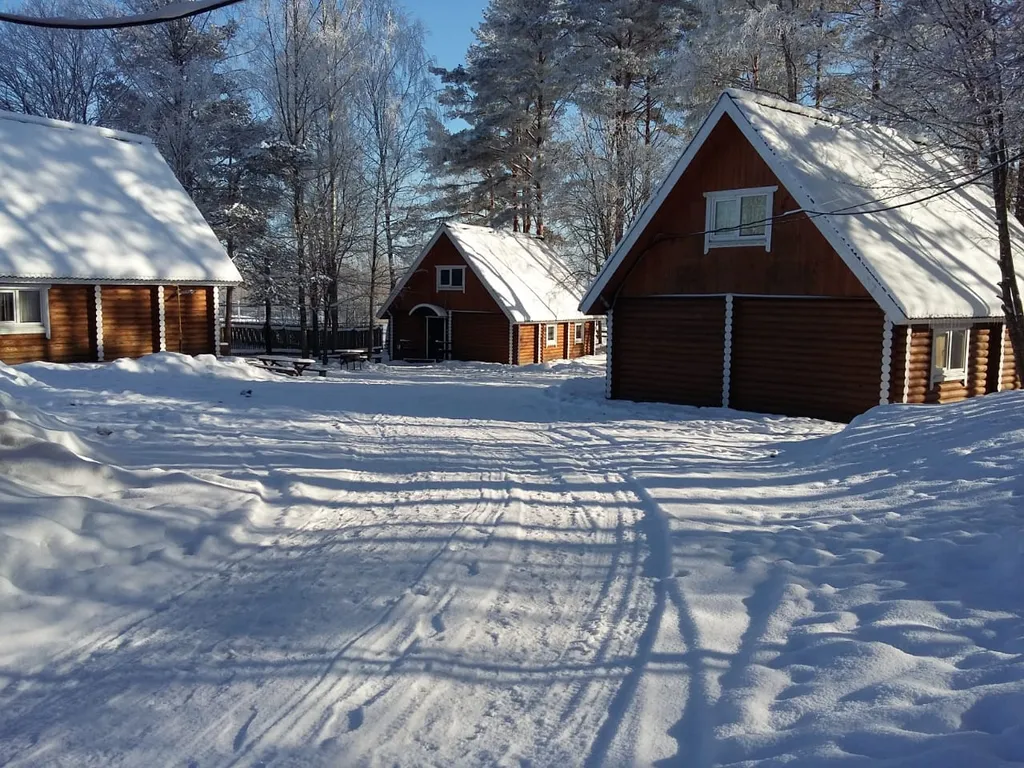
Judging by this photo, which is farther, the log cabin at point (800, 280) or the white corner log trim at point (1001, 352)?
the white corner log trim at point (1001, 352)

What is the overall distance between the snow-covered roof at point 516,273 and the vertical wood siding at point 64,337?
1411cm

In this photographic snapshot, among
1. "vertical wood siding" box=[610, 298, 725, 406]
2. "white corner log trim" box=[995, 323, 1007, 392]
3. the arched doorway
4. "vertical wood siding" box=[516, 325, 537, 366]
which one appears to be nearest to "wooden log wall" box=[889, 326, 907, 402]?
"vertical wood siding" box=[610, 298, 725, 406]

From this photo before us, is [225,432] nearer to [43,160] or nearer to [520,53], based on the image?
[43,160]

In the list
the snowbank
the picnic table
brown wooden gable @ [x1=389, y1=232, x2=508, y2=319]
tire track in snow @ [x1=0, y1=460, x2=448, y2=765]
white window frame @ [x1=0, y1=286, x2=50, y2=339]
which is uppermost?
brown wooden gable @ [x1=389, y1=232, x2=508, y2=319]

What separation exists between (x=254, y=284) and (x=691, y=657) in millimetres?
34828

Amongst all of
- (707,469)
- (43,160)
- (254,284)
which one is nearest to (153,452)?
(707,469)

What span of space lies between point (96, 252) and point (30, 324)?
2.54 meters

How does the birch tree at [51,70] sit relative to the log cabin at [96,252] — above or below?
above

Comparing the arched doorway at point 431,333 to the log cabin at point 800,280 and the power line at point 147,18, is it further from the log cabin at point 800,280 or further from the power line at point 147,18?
the power line at point 147,18

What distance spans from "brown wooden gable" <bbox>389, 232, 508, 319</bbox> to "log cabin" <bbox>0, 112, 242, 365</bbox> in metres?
10.4

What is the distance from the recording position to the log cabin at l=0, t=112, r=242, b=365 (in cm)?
1984

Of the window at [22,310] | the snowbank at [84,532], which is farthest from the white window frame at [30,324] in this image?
the snowbank at [84,532]

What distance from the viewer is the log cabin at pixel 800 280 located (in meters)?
14.7

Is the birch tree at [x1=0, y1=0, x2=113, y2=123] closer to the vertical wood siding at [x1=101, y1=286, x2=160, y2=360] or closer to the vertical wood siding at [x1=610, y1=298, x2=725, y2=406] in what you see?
the vertical wood siding at [x1=101, y1=286, x2=160, y2=360]
